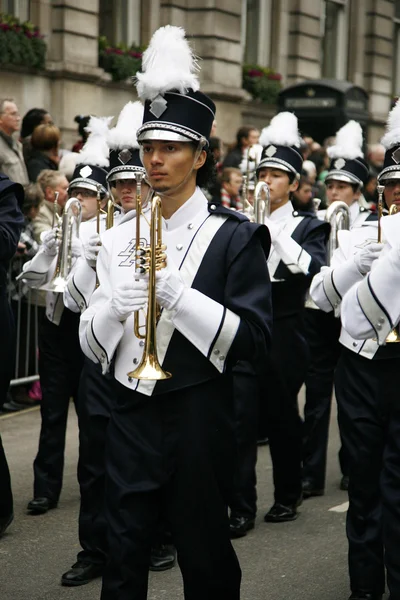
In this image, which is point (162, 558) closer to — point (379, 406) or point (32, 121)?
point (379, 406)

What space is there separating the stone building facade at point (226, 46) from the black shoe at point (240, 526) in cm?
975

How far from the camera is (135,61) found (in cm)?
1777

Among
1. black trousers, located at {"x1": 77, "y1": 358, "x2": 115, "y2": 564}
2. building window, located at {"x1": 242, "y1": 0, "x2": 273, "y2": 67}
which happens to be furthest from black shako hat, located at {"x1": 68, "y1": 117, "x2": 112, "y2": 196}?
building window, located at {"x1": 242, "y1": 0, "x2": 273, "y2": 67}

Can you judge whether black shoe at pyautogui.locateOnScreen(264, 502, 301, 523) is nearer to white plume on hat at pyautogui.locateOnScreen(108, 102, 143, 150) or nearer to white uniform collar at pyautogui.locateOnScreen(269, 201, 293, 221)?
white uniform collar at pyautogui.locateOnScreen(269, 201, 293, 221)

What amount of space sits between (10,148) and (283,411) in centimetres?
456

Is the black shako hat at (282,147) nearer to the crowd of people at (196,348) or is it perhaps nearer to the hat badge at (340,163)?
the crowd of people at (196,348)

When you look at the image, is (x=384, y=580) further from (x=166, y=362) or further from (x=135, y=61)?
(x=135, y=61)

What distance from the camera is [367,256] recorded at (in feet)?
16.4

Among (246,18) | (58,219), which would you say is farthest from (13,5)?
(58,219)

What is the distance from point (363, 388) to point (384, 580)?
2.97ft

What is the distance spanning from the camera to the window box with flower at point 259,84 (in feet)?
70.6

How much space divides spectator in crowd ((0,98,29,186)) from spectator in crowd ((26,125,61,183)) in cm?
18

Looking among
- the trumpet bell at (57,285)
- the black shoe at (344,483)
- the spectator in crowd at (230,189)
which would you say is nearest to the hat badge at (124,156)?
the trumpet bell at (57,285)

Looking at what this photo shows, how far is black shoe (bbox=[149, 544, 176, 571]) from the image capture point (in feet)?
19.4
